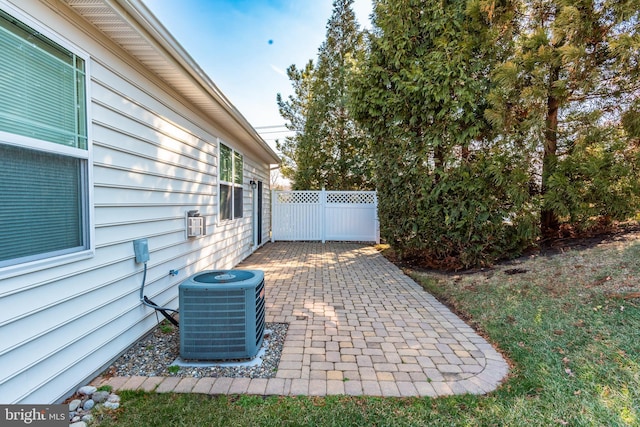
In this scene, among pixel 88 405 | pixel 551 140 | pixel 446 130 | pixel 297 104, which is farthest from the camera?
pixel 297 104

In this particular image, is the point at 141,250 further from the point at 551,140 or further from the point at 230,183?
the point at 551,140

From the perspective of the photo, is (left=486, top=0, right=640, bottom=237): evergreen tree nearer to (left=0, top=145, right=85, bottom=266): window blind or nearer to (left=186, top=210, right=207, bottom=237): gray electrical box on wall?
(left=186, top=210, right=207, bottom=237): gray electrical box on wall

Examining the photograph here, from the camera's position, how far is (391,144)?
5.82 m

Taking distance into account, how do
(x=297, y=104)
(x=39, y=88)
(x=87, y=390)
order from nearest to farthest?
(x=39, y=88) → (x=87, y=390) → (x=297, y=104)

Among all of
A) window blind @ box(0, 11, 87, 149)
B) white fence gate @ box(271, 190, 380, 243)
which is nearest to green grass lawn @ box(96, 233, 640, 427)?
window blind @ box(0, 11, 87, 149)

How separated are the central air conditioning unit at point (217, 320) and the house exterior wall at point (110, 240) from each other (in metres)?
0.63

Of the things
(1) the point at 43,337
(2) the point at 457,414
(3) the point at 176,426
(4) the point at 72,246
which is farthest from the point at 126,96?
(2) the point at 457,414

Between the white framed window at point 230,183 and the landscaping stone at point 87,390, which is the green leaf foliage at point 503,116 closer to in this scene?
the white framed window at point 230,183

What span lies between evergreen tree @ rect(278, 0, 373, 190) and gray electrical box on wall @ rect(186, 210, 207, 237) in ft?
27.3

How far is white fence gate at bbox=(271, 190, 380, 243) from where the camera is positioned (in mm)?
9906

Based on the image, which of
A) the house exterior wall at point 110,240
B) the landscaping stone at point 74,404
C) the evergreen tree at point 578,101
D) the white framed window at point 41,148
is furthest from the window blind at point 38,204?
the evergreen tree at point 578,101

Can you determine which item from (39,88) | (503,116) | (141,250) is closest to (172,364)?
(141,250)

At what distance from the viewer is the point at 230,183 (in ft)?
19.4

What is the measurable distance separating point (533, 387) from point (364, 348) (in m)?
1.31
